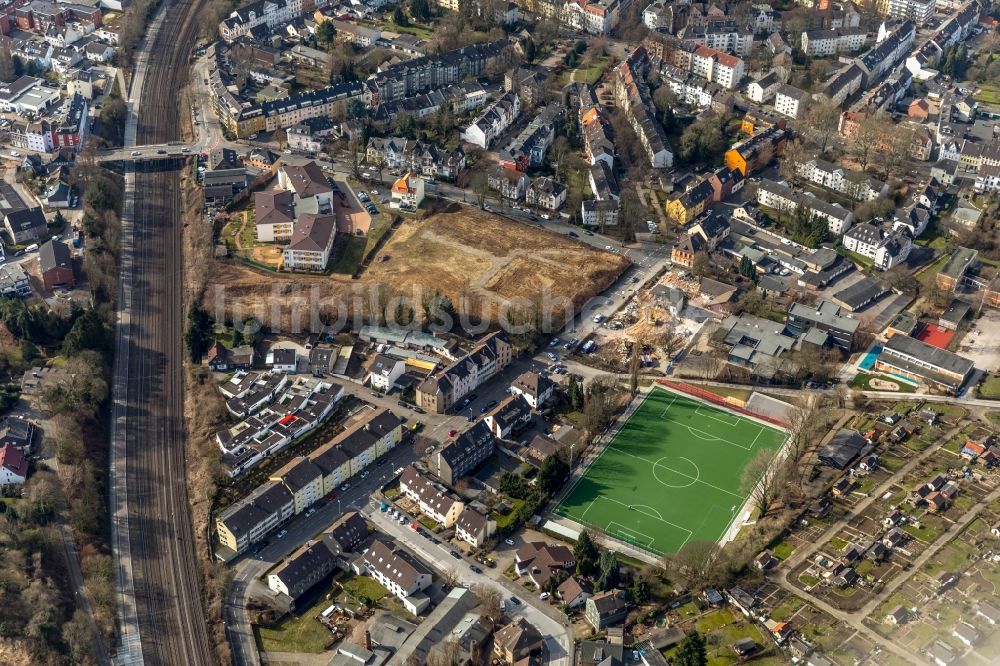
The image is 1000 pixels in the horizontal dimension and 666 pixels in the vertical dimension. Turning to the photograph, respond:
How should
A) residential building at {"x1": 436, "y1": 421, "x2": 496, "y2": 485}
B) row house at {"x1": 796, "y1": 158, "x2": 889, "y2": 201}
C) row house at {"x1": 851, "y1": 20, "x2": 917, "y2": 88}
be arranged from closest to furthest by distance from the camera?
residential building at {"x1": 436, "y1": 421, "x2": 496, "y2": 485} → row house at {"x1": 796, "y1": 158, "x2": 889, "y2": 201} → row house at {"x1": 851, "y1": 20, "x2": 917, "y2": 88}

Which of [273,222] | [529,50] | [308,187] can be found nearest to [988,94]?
[529,50]

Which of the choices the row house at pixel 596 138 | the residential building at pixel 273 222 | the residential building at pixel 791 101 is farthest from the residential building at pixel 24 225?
the residential building at pixel 791 101

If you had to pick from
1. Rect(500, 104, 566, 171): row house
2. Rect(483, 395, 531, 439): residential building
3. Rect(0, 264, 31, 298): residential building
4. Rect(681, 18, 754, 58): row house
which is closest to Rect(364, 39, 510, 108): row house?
Rect(500, 104, 566, 171): row house

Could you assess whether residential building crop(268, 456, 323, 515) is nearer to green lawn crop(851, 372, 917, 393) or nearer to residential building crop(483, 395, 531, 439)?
residential building crop(483, 395, 531, 439)

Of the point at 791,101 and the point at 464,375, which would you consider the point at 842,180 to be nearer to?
the point at 791,101

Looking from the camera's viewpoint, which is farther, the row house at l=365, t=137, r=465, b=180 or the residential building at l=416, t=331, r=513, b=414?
the row house at l=365, t=137, r=465, b=180

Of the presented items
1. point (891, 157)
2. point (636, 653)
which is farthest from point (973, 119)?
point (636, 653)
